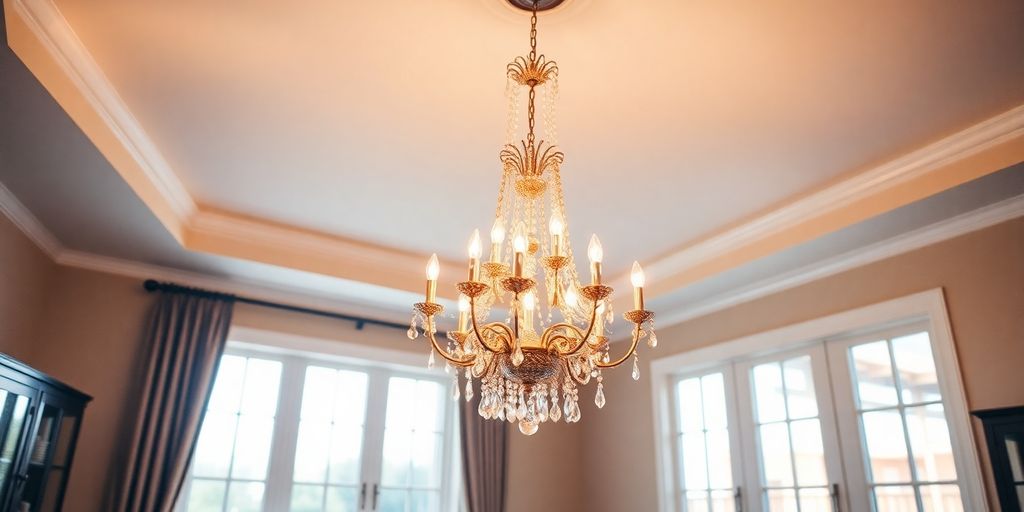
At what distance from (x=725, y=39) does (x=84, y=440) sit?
3.94 m

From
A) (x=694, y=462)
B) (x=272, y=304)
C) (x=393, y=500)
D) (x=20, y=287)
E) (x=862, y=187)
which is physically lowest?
(x=393, y=500)

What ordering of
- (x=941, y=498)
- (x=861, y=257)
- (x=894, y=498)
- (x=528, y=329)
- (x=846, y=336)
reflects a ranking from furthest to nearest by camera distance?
(x=846, y=336) < (x=861, y=257) < (x=894, y=498) < (x=941, y=498) < (x=528, y=329)

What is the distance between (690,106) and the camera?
2936 millimetres

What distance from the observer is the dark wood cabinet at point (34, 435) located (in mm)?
3012

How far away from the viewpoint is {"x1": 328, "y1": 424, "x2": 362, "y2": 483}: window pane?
472 cm

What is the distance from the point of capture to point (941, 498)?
11.0ft

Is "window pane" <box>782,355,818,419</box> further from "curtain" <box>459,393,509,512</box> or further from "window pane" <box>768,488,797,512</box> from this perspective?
A: "curtain" <box>459,393,509,512</box>

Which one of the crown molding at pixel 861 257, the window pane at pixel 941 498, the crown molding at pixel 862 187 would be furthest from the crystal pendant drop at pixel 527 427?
the crown molding at pixel 861 257

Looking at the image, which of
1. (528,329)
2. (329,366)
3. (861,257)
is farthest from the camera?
(329,366)

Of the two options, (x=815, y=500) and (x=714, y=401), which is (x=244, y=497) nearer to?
(x=714, y=401)

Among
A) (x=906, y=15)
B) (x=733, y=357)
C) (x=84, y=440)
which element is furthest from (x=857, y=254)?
(x=84, y=440)

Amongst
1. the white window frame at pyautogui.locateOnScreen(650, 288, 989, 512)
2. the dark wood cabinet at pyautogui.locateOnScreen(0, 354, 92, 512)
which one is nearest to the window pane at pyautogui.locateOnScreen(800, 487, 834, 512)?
the white window frame at pyautogui.locateOnScreen(650, 288, 989, 512)

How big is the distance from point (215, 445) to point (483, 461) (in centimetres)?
181

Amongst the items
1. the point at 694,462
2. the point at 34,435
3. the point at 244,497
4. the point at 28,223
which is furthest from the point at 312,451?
the point at 694,462
